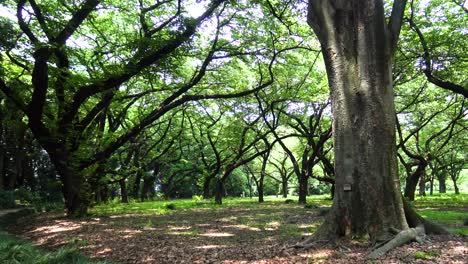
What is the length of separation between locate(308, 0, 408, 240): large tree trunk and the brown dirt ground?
1.59ft

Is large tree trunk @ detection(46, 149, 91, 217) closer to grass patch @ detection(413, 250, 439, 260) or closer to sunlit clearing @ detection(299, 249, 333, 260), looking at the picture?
sunlit clearing @ detection(299, 249, 333, 260)

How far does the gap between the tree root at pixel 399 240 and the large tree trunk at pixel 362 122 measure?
0.19m

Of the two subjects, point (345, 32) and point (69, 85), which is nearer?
point (345, 32)

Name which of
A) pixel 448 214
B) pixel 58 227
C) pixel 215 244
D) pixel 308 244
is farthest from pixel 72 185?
pixel 448 214

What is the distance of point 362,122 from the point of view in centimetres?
583

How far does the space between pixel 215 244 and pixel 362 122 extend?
3.59m

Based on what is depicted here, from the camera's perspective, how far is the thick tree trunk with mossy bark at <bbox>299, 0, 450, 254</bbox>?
18.7 ft

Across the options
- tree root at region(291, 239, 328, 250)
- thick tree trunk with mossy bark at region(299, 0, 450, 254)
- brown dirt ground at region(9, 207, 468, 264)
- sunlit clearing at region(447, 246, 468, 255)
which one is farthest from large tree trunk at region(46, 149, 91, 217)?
sunlit clearing at region(447, 246, 468, 255)

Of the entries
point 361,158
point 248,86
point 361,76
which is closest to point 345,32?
point 361,76

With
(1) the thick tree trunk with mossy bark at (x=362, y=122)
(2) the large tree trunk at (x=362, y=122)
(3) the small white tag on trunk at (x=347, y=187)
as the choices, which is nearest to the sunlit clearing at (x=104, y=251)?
(1) the thick tree trunk with mossy bark at (x=362, y=122)

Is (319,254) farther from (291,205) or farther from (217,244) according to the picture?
(291,205)

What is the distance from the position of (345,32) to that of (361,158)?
2.12 metres

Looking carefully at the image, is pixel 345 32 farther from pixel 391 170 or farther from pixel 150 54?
pixel 150 54

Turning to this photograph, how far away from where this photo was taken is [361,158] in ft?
19.0
